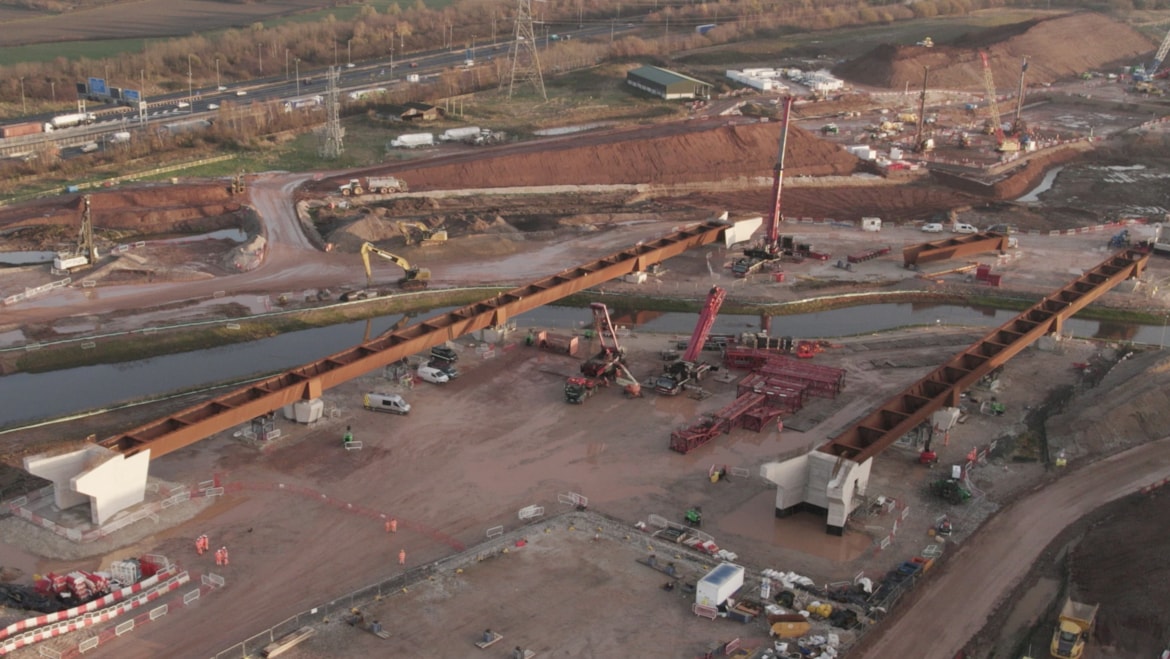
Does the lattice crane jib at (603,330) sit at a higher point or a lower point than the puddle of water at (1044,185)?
higher

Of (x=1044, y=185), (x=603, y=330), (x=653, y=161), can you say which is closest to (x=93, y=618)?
(x=603, y=330)

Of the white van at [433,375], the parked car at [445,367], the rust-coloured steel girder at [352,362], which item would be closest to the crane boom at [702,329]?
the rust-coloured steel girder at [352,362]

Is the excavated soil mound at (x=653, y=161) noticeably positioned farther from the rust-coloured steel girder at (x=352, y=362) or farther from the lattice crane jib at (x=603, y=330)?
the lattice crane jib at (x=603, y=330)

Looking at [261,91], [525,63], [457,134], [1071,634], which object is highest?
[525,63]

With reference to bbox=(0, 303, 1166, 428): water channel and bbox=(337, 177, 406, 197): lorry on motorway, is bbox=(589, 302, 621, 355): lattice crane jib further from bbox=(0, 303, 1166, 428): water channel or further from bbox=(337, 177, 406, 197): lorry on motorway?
bbox=(337, 177, 406, 197): lorry on motorway

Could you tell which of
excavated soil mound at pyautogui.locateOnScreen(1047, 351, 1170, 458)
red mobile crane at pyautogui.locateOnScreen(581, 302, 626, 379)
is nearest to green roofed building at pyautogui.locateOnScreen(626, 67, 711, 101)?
red mobile crane at pyautogui.locateOnScreen(581, 302, 626, 379)

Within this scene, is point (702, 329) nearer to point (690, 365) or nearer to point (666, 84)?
point (690, 365)
